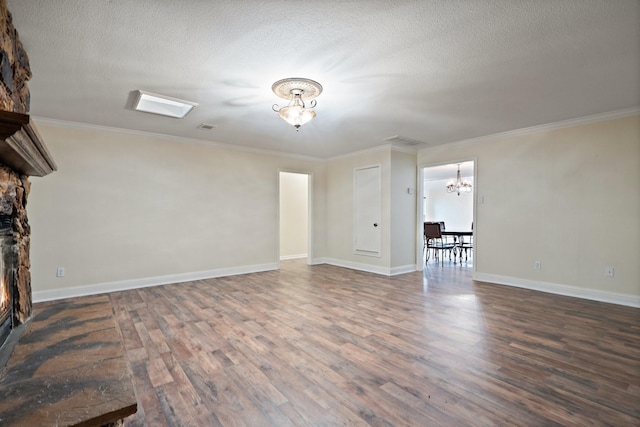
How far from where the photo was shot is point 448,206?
439 inches

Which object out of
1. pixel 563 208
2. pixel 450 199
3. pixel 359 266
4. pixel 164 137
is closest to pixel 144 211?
pixel 164 137

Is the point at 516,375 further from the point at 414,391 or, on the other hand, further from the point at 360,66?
the point at 360,66

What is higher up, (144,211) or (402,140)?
(402,140)

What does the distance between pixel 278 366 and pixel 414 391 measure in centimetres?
96

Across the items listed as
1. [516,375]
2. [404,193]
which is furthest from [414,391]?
[404,193]

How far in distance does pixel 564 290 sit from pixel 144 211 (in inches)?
247

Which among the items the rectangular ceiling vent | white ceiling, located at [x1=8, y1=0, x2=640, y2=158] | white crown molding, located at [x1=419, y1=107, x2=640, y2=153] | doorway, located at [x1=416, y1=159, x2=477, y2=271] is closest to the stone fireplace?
white ceiling, located at [x1=8, y1=0, x2=640, y2=158]

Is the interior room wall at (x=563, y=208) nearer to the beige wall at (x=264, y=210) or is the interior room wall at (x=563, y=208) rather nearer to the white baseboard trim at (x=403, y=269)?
the beige wall at (x=264, y=210)

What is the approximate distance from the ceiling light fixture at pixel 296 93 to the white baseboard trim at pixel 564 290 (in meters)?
4.03

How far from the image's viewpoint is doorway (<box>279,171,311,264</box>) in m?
7.87

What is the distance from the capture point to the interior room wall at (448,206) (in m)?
10.7

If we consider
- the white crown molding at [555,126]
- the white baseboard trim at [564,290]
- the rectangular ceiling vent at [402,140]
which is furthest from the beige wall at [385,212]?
the white baseboard trim at [564,290]

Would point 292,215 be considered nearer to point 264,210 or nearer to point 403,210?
point 264,210

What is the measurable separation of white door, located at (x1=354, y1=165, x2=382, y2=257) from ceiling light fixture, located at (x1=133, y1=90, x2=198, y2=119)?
139 inches
